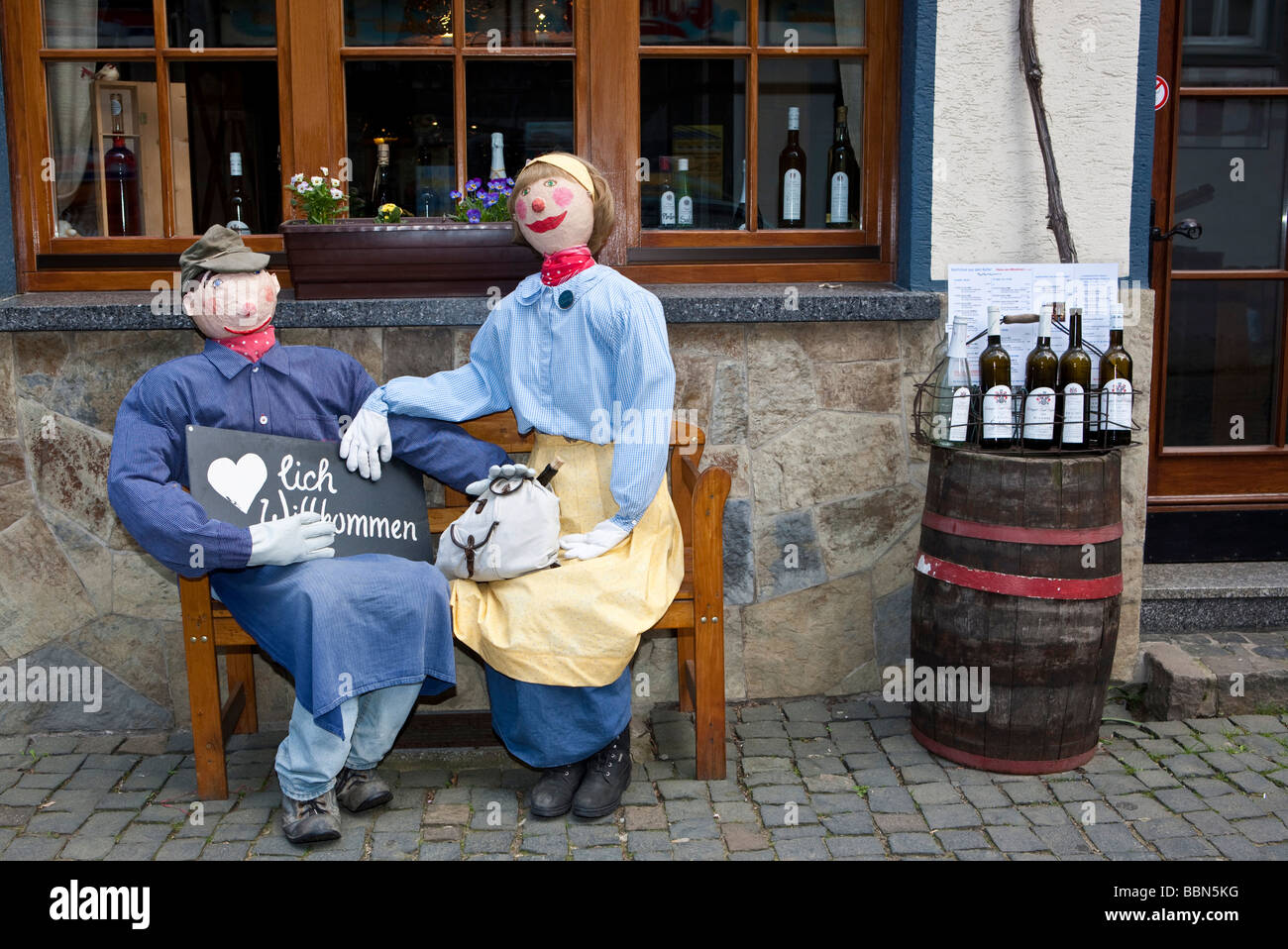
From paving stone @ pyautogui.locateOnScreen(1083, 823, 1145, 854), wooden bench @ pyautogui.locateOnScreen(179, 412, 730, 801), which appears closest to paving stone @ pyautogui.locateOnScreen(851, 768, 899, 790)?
wooden bench @ pyautogui.locateOnScreen(179, 412, 730, 801)

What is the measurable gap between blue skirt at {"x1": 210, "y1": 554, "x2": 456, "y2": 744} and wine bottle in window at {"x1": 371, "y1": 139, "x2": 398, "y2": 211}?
148 cm

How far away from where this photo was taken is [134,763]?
374 cm

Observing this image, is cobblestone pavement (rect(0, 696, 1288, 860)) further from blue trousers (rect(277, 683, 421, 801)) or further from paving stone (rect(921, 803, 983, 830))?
blue trousers (rect(277, 683, 421, 801))

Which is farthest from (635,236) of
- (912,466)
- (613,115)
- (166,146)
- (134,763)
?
(134,763)

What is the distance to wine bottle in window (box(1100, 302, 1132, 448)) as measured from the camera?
11.9 feet

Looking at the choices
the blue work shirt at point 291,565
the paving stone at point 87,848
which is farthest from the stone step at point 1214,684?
the paving stone at point 87,848

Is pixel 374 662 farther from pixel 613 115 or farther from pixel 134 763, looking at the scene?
pixel 613 115

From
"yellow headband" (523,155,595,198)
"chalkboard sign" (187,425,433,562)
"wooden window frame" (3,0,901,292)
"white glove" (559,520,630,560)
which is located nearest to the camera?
"chalkboard sign" (187,425,433,562)

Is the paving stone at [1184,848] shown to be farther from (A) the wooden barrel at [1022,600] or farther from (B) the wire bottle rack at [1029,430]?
(B) the wire bottle rack at [1029,430]

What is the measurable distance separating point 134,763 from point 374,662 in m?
1.10

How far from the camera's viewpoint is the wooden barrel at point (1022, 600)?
3.40m

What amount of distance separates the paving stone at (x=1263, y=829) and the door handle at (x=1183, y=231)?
2.02 meters

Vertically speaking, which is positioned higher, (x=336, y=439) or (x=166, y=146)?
(x=166, y=146)

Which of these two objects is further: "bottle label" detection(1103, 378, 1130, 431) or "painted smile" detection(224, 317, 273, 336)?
"bottle label" detection(1103, 378, 1130, 431)
